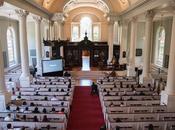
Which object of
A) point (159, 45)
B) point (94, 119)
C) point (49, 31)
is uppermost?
point (49, 31)

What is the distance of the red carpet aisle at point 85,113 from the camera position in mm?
11773

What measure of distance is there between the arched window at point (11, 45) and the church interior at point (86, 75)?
13 centimetres

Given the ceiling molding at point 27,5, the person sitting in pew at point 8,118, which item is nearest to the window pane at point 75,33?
the ceiling molding at point 27,5

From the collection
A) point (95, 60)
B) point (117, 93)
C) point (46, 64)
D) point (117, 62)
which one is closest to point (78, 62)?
point (95, 60)

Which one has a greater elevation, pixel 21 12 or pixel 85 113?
pixel 21 12

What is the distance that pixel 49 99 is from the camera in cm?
1329

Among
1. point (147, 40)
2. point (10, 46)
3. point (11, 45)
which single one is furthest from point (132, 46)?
point (11, 45)

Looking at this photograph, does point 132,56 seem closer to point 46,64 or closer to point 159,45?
point 159,45

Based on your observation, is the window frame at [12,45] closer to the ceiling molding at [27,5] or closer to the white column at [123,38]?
the ceiling molding at [27,5]

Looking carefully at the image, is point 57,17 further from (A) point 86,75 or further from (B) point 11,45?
(A) point 86,75

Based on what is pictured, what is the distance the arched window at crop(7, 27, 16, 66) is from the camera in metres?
26.3

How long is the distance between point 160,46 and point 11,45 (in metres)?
19.9

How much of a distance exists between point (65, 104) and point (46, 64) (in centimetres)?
911

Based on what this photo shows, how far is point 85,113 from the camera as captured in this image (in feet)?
44.5
